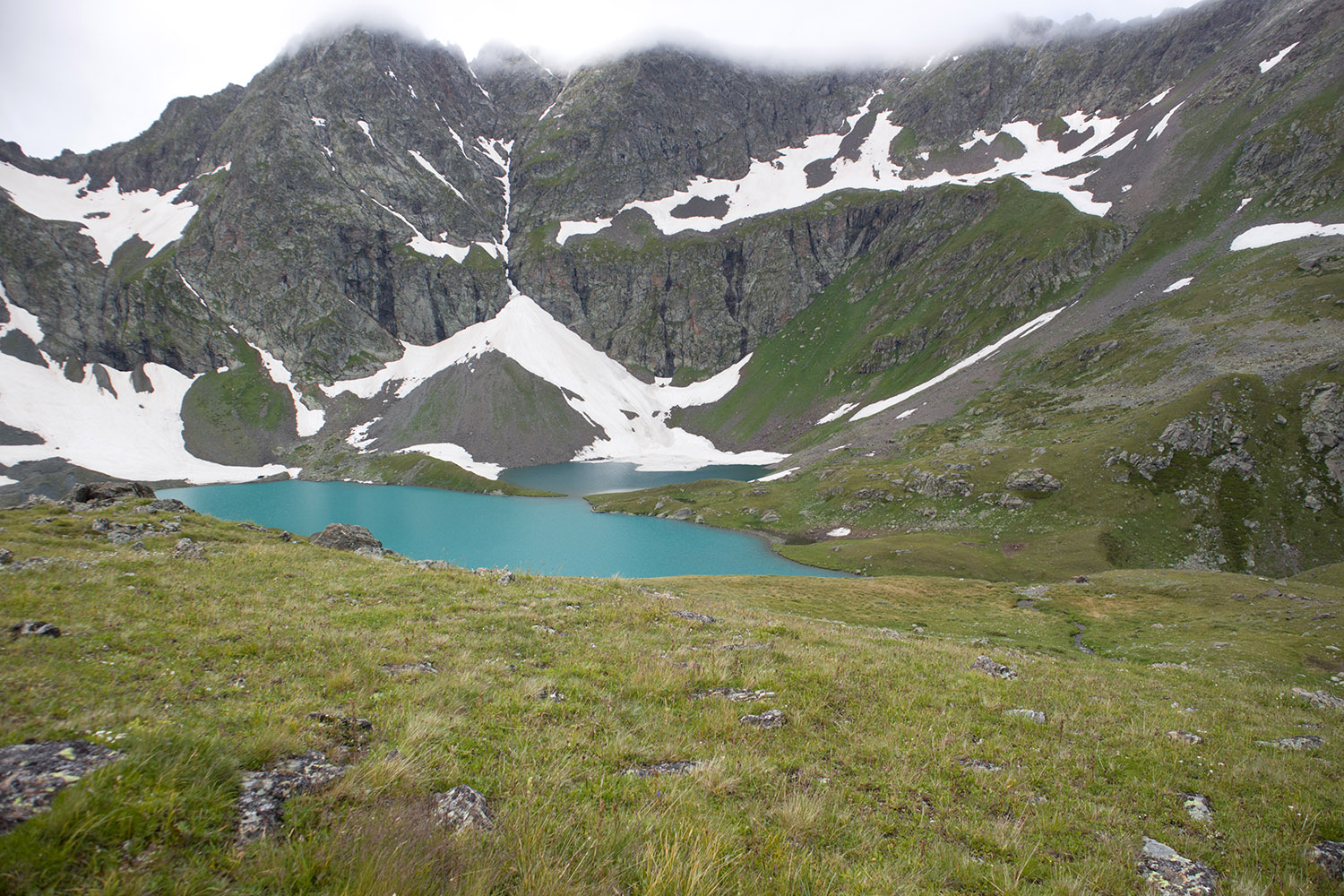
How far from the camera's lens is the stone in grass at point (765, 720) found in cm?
804

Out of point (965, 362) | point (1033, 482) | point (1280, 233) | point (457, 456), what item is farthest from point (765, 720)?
point (1280, 233)

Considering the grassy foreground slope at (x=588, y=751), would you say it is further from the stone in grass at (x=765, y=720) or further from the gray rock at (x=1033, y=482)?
the gray rock at (x=1033, y=482)

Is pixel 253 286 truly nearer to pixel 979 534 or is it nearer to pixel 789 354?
pixel 789 354

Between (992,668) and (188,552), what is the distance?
23.7 metres

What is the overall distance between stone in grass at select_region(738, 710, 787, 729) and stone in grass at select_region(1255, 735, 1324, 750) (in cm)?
878

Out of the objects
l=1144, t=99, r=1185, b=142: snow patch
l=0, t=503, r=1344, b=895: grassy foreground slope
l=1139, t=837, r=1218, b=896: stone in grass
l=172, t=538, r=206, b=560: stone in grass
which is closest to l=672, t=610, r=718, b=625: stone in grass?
l=0, t=503, r=1344, b=895: grassy foreground slope

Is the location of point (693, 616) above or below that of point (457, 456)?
below

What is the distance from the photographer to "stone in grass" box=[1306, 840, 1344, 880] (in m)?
5.68

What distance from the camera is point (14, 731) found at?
4.29 meters

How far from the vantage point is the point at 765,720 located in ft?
27.0

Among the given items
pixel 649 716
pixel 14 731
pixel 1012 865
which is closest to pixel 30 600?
pixel 14 731

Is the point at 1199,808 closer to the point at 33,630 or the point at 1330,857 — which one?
the point at 1330,857

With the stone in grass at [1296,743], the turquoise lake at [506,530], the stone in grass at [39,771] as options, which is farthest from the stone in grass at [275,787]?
the turquoise lake at [506,530]

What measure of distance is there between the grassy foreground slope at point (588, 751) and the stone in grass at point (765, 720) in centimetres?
17
